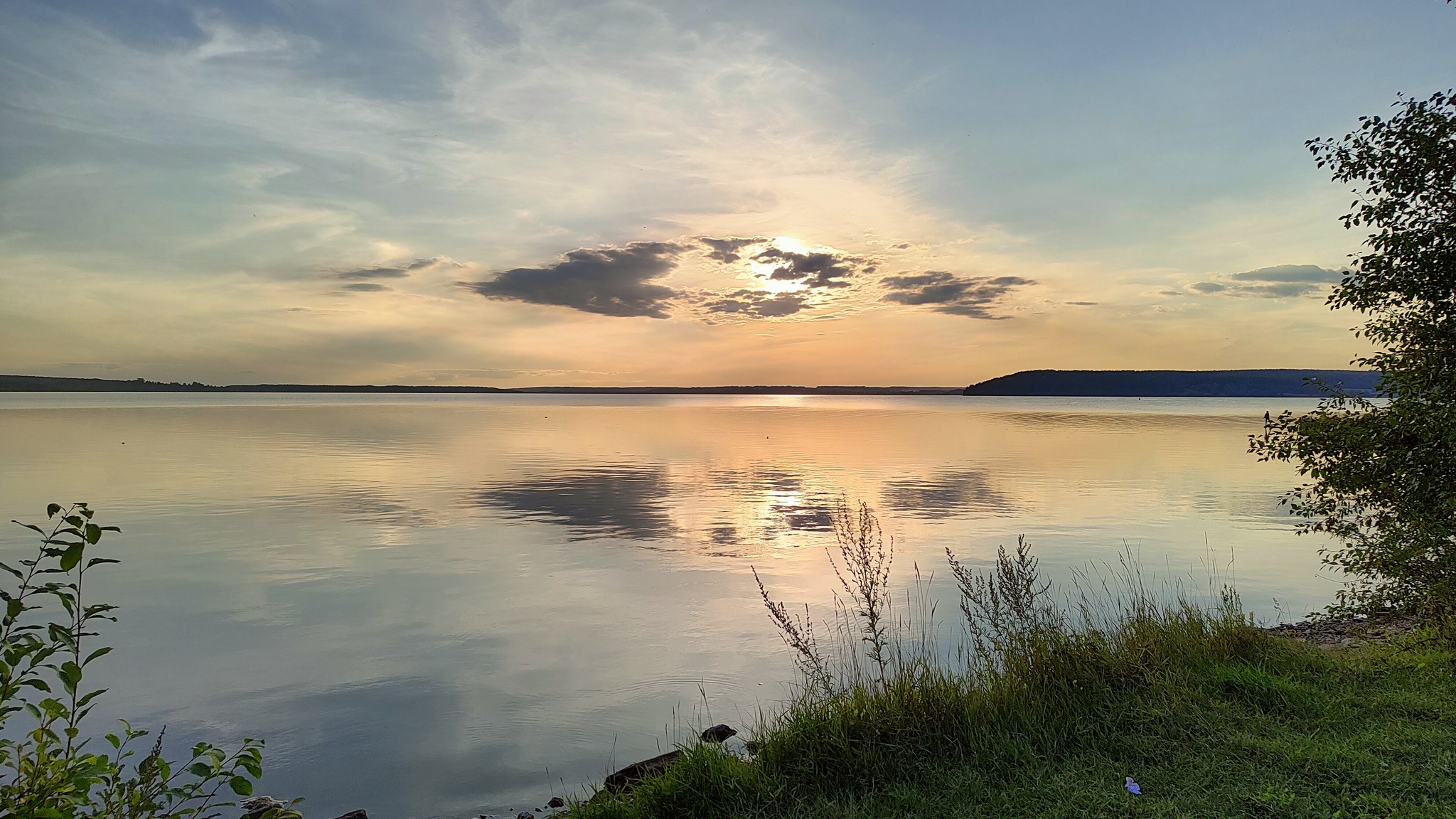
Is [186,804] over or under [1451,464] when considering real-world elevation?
under

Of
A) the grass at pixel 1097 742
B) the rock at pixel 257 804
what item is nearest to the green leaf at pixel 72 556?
the grass at pixel 1097 742

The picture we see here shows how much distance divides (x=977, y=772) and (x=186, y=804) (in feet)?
25.9

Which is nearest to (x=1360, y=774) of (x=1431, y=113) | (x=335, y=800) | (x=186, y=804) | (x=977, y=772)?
(x=977, y=772)

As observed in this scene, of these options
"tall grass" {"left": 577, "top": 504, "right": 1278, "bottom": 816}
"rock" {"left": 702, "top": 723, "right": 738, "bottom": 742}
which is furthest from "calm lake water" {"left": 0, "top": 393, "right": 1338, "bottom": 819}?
"tall grass" {"left": 577, "top": 504, "right": 1278, "bottom": 816}

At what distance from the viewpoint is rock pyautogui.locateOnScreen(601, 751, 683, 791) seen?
7141 mm

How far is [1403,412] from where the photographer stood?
23.7 feet

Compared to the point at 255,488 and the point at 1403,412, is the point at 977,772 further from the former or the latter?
the point at 255,488

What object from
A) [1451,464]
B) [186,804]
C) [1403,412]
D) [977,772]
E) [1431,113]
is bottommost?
[186,804]

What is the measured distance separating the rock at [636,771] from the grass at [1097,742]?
1.84ft

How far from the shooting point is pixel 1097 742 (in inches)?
263

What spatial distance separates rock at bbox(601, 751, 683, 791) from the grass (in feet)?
1.84

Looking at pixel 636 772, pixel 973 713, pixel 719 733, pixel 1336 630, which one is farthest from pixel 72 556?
pixel 1336 630

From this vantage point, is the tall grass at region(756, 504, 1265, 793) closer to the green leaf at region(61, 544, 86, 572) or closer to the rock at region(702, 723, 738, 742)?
the rock at region(702, 723, 738, 742)

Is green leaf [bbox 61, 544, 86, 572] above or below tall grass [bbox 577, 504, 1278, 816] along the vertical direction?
above
